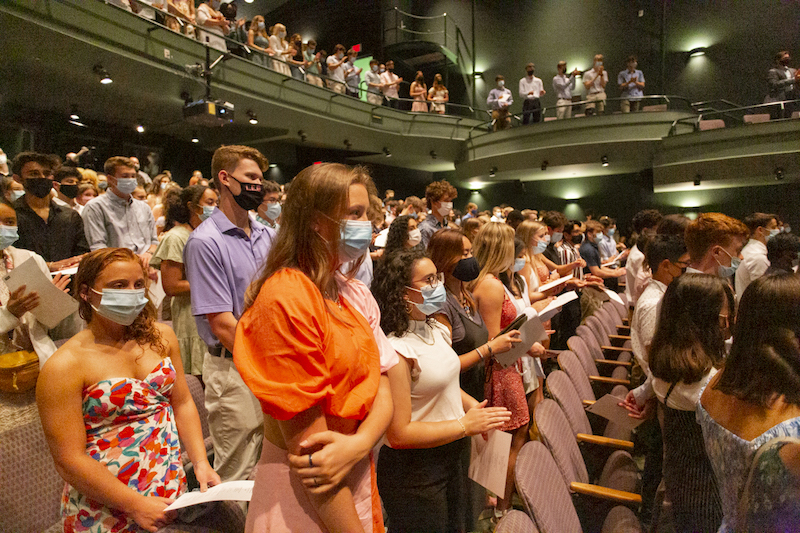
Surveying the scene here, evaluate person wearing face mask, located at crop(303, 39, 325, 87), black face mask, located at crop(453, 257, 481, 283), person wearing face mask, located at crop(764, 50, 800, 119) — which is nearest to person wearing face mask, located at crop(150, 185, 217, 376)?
black face mask, located at crop(453, 257, 481, 283)

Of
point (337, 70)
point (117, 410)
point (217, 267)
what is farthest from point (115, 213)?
point (337, 70)

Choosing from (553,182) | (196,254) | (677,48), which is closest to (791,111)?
(677,48)

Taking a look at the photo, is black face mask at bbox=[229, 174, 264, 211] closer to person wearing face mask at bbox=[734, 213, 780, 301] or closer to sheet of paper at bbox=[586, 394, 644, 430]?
sheet of paper at bbox=[586, 394, 644, 430]

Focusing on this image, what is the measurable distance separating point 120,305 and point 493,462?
129 centimetres

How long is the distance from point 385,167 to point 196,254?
13.9 m

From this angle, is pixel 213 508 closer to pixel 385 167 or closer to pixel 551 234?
pixel 551 234

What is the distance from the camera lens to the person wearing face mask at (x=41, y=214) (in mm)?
2871

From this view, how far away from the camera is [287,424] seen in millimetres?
902

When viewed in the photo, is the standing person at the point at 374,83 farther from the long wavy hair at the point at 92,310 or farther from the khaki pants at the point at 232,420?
the long wavy hair at the point at 92,310

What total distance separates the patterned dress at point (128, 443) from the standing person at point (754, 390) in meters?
1.55

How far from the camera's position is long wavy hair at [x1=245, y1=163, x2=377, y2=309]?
102 cm

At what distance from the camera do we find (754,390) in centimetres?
125

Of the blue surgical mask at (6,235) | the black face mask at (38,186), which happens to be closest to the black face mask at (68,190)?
the black face mask at (38,186)

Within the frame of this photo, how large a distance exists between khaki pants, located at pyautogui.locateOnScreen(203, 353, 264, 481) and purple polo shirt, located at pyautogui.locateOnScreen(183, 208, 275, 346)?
14 centimetres
